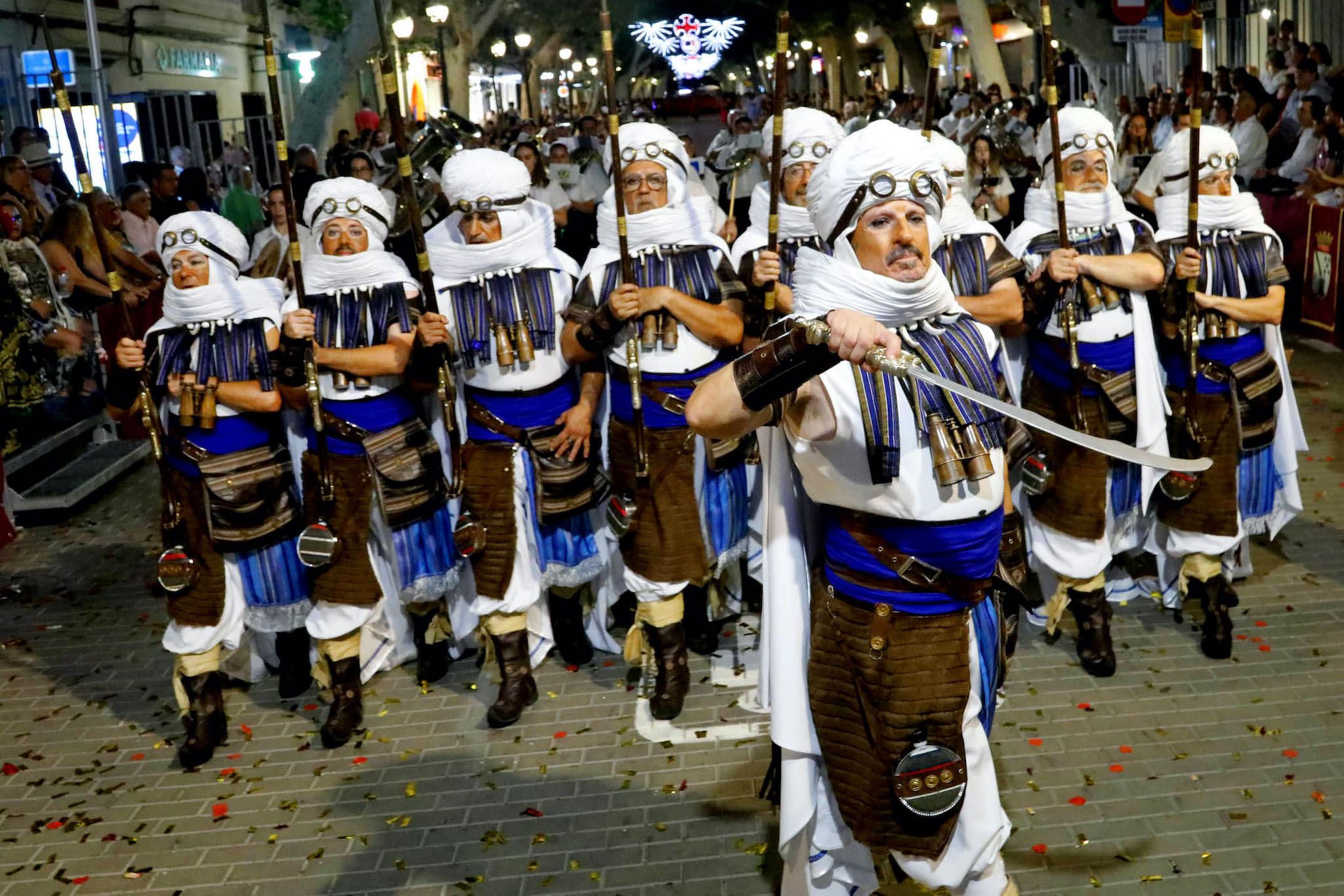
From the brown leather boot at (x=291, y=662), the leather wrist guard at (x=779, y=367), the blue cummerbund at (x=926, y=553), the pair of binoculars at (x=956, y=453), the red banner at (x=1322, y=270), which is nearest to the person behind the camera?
the leather wrist guard at (x=779, y=367)

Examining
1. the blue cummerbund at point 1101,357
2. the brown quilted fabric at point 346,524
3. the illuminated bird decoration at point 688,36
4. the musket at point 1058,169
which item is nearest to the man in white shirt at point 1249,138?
the blue cummerbund at point 1101,357

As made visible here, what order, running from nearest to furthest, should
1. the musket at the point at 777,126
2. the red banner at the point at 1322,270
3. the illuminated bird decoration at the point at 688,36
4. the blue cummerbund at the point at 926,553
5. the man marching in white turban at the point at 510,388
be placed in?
the blue cummerbund at the point at 926,553 < the musket at the point at 777,126 < the man marching in white turban at the point at 510,388 < the red banner at the point at 1322,270 < the illuminated bird decoration at the point at 688,36

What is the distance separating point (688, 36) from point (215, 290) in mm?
50902

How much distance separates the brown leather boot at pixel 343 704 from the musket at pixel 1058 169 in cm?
308

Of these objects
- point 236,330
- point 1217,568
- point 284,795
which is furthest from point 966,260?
point 284,795

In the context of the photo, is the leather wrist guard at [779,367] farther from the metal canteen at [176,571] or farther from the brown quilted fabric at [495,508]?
the metal canteen at [176,571]

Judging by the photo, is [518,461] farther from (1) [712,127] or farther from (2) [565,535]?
(1) [712,127]

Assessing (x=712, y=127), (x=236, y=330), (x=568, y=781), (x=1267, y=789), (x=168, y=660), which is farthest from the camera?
(x=712, y=127)

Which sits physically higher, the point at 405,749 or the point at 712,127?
the point at 712,127

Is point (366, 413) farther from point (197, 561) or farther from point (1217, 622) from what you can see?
point (1217, 622)

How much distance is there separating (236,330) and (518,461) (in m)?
1.18

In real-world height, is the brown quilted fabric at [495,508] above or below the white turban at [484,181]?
below

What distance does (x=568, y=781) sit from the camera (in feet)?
15.5

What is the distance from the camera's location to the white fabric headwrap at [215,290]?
495 cm
